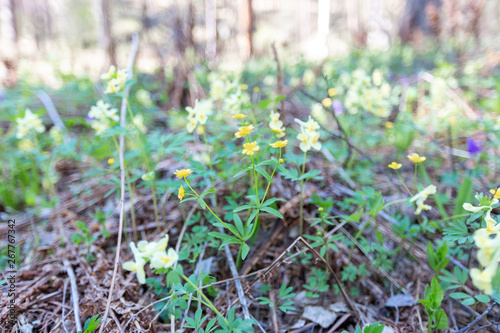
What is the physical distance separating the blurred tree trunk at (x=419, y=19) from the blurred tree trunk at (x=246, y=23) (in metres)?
4.71

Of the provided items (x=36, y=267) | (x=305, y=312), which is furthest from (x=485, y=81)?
(x=36, y=267)

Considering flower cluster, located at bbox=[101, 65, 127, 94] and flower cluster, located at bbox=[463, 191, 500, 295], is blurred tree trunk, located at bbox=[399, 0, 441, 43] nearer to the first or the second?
flower cluster, located at bbox=[101, 65, 127, 94]

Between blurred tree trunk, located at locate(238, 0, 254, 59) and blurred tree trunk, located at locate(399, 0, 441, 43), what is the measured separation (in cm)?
471

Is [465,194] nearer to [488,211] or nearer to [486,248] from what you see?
[488,211]

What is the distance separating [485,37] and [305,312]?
721 centimetres

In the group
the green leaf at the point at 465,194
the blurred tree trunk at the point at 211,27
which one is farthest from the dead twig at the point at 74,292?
the blurred tree trunk at the point at 211,27

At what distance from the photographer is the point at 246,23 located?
7.98m

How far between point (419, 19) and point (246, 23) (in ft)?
17.4

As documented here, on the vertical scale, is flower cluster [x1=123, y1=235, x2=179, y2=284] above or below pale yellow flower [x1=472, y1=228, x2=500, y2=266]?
below

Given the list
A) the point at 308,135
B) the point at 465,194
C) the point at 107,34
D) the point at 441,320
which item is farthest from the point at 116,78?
the point at 107,34

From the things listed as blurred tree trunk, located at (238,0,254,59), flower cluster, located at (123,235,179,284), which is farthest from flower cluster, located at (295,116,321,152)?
blurred tree trunk, located at (238,0,254,59)

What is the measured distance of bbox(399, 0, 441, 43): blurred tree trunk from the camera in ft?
25.4

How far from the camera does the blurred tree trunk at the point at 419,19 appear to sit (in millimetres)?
7742

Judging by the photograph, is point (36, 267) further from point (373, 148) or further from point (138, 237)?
point (373, 148)
